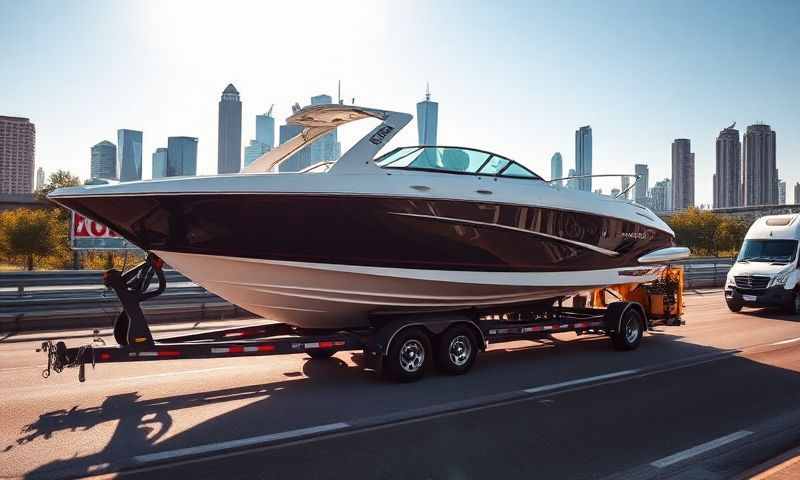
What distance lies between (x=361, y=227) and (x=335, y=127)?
210cm

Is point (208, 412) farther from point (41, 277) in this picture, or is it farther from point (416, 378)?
point (41, 277)

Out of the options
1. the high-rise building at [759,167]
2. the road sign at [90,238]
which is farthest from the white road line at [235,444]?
the high-rise building at [759,167]

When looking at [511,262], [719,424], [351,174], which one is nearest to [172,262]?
[351,174]

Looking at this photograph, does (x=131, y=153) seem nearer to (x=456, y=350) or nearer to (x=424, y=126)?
(x=424, y=126)

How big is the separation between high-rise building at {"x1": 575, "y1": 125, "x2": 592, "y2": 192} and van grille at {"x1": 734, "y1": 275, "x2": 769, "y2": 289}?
477 cm

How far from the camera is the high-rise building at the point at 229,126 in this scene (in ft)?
417

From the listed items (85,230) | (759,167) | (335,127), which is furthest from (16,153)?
(759,167)

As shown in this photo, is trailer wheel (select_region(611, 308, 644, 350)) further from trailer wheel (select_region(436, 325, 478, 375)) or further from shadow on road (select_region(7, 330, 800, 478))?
trailer wheel (select_region(436, 325, 478, 375))

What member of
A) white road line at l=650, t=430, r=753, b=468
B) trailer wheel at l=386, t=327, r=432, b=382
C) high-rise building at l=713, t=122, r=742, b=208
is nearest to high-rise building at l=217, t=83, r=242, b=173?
trailer wheel at l=386, t=327, r=432, b=382

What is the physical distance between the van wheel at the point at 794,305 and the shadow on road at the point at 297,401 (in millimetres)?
7226

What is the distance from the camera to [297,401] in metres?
6.51

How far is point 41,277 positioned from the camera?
38.6 feet

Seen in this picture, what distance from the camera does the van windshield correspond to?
15.6m

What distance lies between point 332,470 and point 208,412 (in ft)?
6.84
